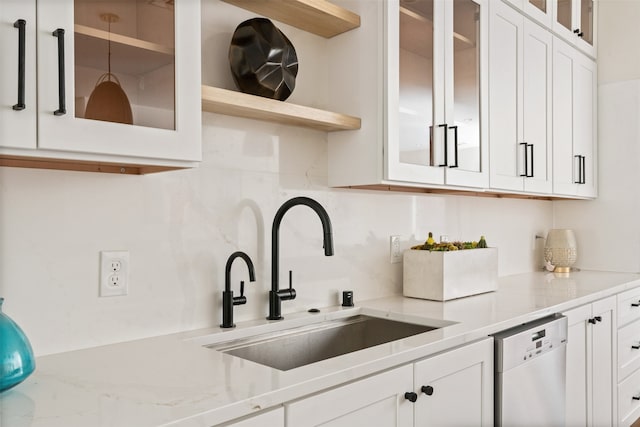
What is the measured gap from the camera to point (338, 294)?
2.07 metres

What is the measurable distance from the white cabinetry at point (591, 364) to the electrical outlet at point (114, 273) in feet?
5.65

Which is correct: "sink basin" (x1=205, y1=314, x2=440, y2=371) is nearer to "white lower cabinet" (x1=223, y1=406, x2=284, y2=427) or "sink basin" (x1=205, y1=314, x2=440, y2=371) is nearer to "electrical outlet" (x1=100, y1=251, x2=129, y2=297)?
"electrical outlet" (x1=100, y1=251, x2=129, y2=297)

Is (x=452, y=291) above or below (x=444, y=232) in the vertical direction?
below

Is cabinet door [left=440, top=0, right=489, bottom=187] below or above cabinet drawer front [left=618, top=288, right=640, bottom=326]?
above

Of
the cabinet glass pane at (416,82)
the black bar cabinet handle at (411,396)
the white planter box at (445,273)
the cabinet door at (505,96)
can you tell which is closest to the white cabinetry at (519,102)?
the cabinet door at (505,96)

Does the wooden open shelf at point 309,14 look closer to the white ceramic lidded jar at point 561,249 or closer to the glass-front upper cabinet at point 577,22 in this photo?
the glass-front upper cabinet at point 577,22

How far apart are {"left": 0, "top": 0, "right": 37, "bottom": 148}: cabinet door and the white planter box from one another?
1.55 metres

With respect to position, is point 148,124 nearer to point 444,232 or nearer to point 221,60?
point 221,60

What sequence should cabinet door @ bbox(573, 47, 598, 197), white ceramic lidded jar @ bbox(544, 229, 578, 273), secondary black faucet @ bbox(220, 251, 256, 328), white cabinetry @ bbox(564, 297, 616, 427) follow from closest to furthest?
1. secondary black faucet @ bbox(220, 251, 256, 328)
2. white cabinetry @ bbox(564, 297, 616, 427)
3. cabinet door @ bbox(573, 47, 598, 197)
4. white ceramic lidded jar @ bbox(544, 229, 578, 273)

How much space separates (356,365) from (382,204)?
113 centimetres

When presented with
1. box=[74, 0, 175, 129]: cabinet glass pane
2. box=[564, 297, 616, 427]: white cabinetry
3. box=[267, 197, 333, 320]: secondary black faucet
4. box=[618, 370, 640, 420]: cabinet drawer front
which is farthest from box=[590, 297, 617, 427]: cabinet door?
box=[74, 0, 175, 129]: cabinet glass pane

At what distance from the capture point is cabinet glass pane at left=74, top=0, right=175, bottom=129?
3.66 ft

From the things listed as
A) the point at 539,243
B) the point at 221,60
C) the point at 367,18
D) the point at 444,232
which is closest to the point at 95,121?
the point at 221,60

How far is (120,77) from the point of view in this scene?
3.87ft
